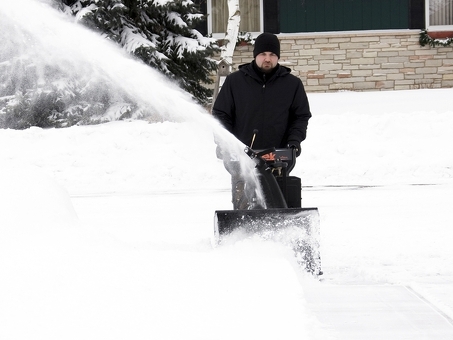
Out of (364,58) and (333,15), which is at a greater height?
(333,15)

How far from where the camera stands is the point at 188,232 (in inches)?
311

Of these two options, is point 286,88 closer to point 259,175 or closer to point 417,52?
point 259,175

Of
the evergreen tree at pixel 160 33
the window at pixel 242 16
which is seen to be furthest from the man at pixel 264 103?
the window at pixel 242 16

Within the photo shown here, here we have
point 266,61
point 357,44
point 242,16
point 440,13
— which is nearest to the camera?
point 266,61

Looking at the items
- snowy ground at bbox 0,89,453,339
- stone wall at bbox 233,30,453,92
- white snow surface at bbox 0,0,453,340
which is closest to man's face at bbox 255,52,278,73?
white snow surface at bbox 0,0,453,340

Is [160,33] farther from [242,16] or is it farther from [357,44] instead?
[357,44]

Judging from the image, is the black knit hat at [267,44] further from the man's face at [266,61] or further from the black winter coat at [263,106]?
the black winter coat at [263,106]

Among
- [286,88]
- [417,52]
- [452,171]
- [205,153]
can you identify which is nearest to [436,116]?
[452,171]

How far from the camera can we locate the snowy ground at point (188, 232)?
393cm

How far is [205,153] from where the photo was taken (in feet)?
47.3

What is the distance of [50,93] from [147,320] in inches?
508

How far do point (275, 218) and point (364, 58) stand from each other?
16264 mm

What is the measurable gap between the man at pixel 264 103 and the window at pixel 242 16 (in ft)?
51.3

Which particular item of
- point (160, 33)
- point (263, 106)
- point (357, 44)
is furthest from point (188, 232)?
point (357, 44)
